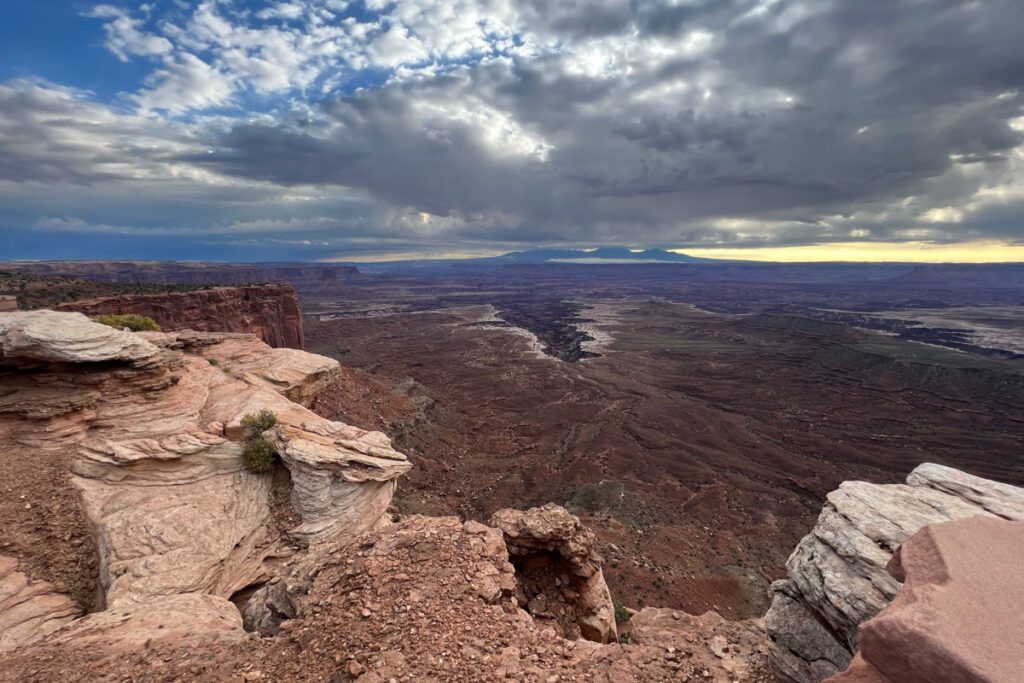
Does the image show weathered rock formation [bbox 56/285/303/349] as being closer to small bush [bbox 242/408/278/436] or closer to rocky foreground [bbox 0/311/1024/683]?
rocky foreground [bbox 0/311/1024/683]

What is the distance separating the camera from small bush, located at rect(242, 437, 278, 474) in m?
13.9

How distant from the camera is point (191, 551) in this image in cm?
1100

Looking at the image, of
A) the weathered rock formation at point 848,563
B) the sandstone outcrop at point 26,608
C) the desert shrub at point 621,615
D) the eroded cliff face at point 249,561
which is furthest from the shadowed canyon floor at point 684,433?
the sandstone outcrop at point 26,608

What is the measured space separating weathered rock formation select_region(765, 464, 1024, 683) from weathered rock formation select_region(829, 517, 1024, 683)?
0.81 meters

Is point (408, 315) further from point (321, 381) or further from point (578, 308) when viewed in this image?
point (321, 381)

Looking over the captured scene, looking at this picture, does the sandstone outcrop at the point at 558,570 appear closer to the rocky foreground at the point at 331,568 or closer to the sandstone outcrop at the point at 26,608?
the rocky foreground at the point at 331,568

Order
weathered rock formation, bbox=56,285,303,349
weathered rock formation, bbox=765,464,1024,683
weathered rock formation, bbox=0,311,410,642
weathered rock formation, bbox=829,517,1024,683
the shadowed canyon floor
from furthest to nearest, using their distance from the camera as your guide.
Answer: weathered rock formation, bbox=56,285,303,349 < the shadowed canyon floor < weathered rock formation, bbox=0,311,410,642 < weathered rock formation, bbox=765,464,1024,683 < weathered rock formation, bbox=829,517,1024,683

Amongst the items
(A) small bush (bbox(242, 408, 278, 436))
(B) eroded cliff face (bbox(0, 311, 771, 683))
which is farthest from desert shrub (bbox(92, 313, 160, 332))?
(A) small bush (bbox(242, 408, 278, 436))

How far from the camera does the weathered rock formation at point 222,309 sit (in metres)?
45.2

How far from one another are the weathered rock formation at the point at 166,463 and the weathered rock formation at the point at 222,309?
34.4 metres

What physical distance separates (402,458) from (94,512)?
8.21 meters

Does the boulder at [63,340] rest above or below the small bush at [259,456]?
above

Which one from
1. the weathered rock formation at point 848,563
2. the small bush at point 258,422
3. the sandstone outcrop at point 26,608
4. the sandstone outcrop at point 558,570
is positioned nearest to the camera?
the weathered rock formation at point 848,563

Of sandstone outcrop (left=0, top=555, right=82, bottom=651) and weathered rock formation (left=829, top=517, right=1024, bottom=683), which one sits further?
sandstone outcrop (left=0, top=555, right=82, bottom=651)
